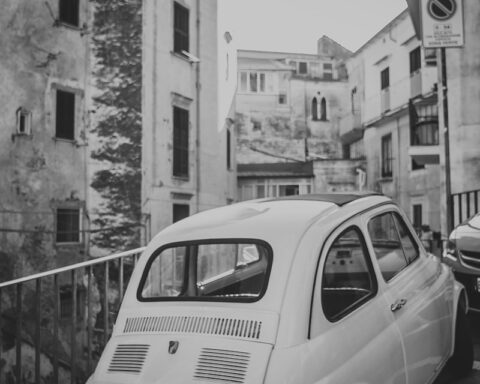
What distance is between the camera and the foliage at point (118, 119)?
47.8 ft

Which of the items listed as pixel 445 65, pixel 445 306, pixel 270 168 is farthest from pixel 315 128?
pixel 445 306

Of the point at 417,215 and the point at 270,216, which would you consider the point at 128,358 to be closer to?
the point at 270,216

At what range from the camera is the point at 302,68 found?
3512cm

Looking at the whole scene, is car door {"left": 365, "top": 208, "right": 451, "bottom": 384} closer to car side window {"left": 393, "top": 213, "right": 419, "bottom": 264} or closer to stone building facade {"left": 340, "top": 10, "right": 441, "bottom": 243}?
car side window {"left": 393, "top": 213, "right": 419, "bottom": 264}

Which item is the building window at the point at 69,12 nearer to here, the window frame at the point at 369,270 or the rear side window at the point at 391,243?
the rear side window at the point at 391,243

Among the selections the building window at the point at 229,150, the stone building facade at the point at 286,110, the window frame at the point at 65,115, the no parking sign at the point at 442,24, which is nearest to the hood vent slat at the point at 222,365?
the no parking sign at the point at 442,24

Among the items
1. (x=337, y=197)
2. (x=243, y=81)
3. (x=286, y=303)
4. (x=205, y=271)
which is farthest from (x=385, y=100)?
(x=286, y=303)

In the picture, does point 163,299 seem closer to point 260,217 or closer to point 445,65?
point 260,217

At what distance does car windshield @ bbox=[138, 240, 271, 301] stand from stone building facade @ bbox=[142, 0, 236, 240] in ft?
37.4

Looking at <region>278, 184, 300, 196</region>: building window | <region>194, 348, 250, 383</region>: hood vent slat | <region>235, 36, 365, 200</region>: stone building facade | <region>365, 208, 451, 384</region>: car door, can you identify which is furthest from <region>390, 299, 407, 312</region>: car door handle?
<region>235, 36, 365, 200</region>: stone building facade

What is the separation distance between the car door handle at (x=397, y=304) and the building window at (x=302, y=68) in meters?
33.2

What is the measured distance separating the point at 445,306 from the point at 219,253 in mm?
1820

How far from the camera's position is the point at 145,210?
1466cm

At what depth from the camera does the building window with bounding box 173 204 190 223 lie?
634 inches
